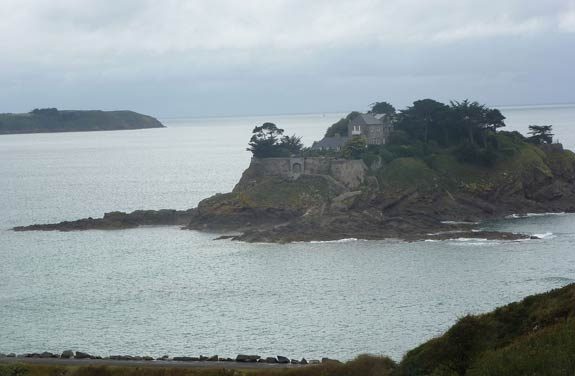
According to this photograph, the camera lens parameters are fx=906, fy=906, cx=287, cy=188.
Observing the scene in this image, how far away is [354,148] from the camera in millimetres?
89375

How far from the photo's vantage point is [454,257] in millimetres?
63906

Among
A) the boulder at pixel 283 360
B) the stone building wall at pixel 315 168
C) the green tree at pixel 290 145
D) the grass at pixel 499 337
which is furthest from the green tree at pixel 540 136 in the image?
the grass at pixel 499 337

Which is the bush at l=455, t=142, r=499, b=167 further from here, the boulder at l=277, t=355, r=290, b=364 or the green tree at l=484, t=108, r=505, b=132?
the boulder at l=277, t=355, r=290, b=364

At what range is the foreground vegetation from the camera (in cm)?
2527

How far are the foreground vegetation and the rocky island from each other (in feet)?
127

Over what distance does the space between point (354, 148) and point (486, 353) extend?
61885 mm

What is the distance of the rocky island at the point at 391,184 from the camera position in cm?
7825

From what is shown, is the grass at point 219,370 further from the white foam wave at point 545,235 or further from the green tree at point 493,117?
the green tree at point 493,117

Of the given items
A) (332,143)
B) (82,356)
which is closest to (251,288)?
(82,356)

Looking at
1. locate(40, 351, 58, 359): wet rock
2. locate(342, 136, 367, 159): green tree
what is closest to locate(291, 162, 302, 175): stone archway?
locate(342, 136, 367, 159): green tree

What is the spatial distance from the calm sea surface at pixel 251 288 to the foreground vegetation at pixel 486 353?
652 centimetres

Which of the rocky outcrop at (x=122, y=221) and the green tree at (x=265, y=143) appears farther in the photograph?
the green tree at (x=265, y=143)

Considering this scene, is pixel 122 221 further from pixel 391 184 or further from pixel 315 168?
pixel 391 184

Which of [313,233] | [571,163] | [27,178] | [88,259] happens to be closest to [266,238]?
[313,233]
